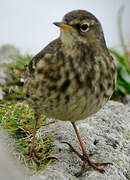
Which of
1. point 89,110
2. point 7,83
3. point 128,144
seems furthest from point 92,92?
point 7,83

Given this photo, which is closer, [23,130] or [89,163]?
[89,163]

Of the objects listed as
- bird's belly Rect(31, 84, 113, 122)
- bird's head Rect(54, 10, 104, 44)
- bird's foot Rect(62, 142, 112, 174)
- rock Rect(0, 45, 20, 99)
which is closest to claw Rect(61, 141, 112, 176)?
bird's foot Rect(62, 142, 112, 174)

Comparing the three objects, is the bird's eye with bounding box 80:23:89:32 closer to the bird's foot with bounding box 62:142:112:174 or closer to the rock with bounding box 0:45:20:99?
the bird's foot with bounding box 62:142:112:174

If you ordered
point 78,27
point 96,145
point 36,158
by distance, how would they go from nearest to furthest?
1. point 78,27
2. point 36,158
3. point 96,145

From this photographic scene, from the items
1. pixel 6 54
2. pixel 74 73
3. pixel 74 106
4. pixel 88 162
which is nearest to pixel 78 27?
pixel 74 73

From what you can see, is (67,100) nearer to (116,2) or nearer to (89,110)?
(89,110)

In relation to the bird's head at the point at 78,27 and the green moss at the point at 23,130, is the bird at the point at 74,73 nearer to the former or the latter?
the bird's head at the point at 78,27

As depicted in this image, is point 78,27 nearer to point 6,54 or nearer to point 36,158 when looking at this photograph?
point 36,158

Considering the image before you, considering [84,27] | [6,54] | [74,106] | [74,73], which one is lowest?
[6,54]
